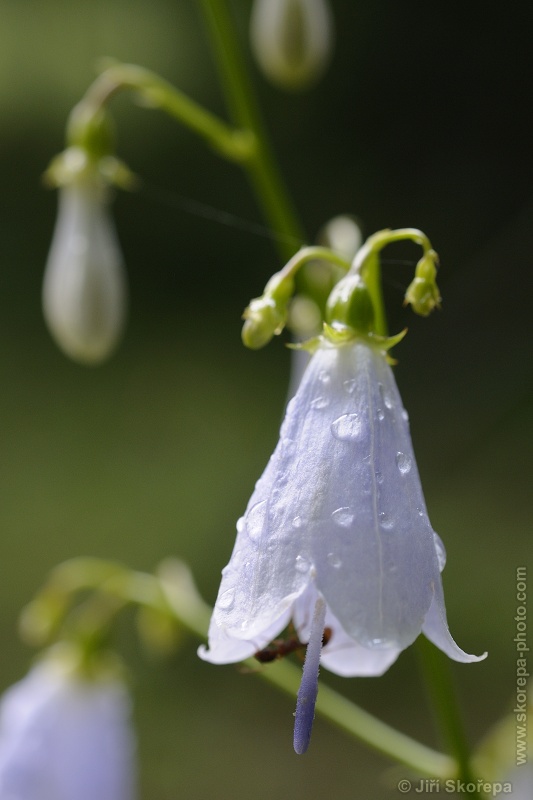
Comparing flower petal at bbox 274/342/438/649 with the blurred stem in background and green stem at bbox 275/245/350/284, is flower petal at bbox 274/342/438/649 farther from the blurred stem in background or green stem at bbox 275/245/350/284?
the blurred stem in background

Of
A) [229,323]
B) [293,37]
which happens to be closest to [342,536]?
[293,37]

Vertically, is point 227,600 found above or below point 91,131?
below

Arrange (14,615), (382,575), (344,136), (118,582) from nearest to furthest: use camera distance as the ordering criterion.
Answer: (382,575) → (118,582) → (14,615) → (344,136)

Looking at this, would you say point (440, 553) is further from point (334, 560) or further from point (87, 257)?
point (87, 257)

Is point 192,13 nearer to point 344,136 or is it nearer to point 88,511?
point 344,136

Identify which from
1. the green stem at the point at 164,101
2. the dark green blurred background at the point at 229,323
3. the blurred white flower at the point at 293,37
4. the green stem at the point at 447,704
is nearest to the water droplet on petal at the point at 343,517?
the green stem at the point at 447,704

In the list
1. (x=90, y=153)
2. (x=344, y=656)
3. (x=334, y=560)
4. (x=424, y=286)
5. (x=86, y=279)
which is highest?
(x=90, y=153)

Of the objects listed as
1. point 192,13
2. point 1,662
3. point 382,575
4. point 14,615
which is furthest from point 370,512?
point 192,13
